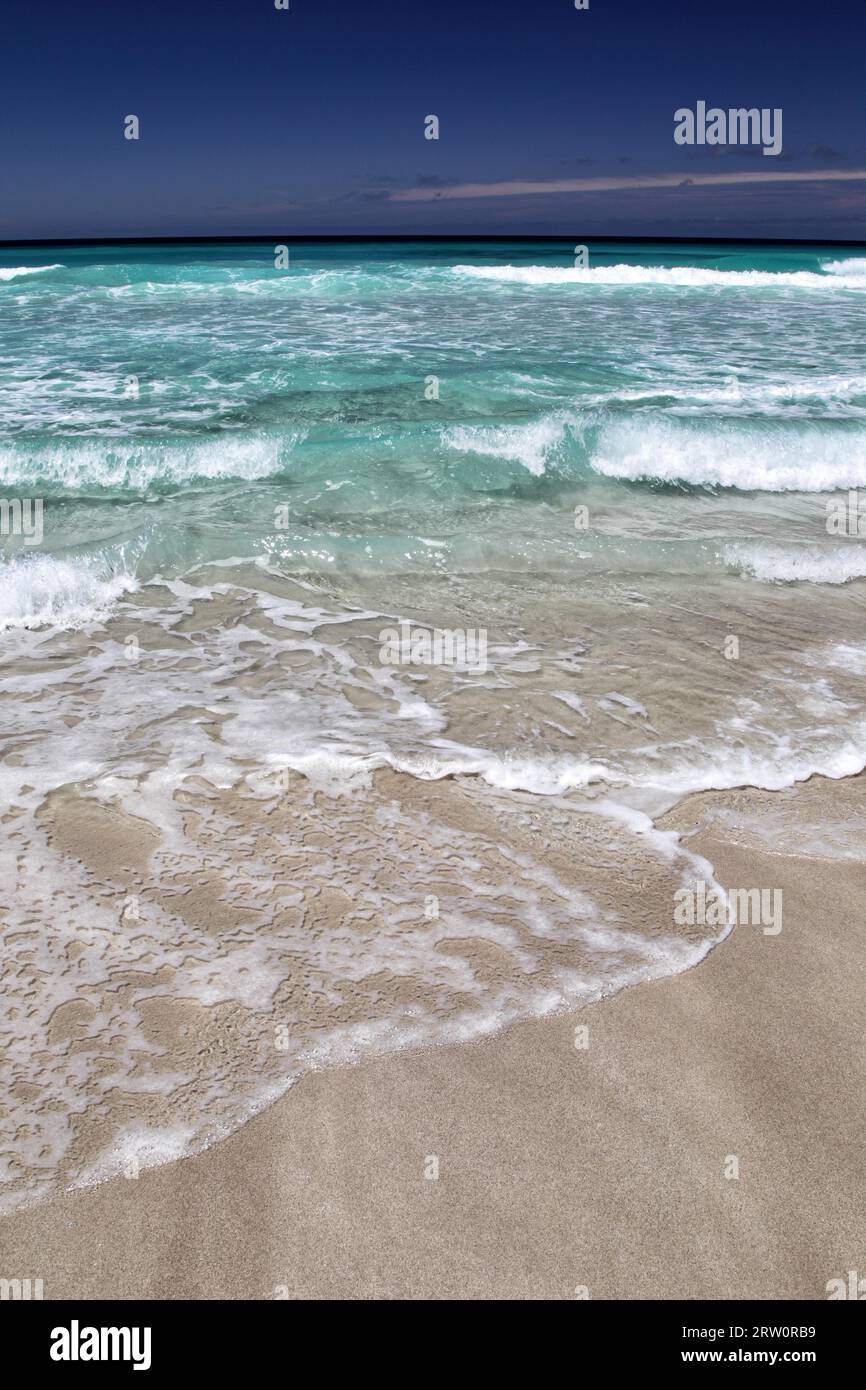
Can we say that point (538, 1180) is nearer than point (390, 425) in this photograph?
Yes

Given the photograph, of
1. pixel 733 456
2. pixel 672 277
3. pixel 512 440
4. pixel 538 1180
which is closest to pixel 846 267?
pixel 672 277

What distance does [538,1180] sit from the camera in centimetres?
281

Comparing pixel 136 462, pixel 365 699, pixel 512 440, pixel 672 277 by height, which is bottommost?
pixel 365 699

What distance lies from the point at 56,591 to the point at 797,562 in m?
7.01

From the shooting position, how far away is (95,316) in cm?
2480

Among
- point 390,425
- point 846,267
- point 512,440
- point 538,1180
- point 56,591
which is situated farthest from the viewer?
point 846,267

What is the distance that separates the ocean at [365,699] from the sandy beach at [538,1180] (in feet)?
0.61

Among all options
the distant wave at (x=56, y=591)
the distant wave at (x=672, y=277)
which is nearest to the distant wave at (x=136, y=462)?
the distant wave at (x=56, y=591)

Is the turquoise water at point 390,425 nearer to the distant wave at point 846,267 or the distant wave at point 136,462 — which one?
the distant wave at point 136,462

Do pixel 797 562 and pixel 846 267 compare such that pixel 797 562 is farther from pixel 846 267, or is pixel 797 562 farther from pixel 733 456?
pixel 846 267

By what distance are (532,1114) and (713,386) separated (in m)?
15.2

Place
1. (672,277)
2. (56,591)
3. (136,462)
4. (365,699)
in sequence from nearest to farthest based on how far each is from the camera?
(365,699), (56,591), (136,462), (672,277)

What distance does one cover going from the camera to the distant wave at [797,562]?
8289mm
